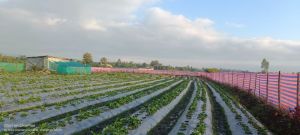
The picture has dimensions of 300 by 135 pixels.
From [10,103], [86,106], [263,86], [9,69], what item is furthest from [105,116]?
[9,69]

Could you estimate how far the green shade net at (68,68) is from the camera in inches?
2137

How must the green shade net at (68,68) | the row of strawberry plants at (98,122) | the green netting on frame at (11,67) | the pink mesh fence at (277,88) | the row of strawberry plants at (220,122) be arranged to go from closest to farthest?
the row of strawberry plants at (98,122), the row of strawberry plants at (220,122), the pink mesh fence at (277,88), the green netting on frame at (11,67), the green shade net at (68,68)

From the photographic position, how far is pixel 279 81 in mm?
14750

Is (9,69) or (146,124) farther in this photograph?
(9,69)

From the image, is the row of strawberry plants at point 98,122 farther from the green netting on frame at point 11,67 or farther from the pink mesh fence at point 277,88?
the green netting on frame at point 11,67

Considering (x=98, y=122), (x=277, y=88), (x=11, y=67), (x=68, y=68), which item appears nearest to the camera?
(x=98, y=122)

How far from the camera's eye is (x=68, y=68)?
54.3 metres

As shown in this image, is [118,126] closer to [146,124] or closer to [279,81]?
[146,124]

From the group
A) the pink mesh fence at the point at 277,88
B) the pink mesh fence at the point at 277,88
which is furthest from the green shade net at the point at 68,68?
the pink mesh fence at the point at 277,88

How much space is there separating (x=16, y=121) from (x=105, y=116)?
344cm

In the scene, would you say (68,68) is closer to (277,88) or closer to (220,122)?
(277,88)

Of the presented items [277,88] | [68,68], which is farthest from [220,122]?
[68,68]

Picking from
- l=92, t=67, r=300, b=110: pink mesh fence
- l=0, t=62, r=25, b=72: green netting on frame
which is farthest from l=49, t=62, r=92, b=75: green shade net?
l=92, t=67, r=300, b=110: pink mesh fence

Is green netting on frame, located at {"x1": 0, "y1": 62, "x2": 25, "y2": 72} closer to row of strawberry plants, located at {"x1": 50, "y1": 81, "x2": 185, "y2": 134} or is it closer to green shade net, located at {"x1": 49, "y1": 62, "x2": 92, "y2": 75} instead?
green shade net, located at {"x1": 49, "y1": 62, "x2": 92, "y2": 75}
